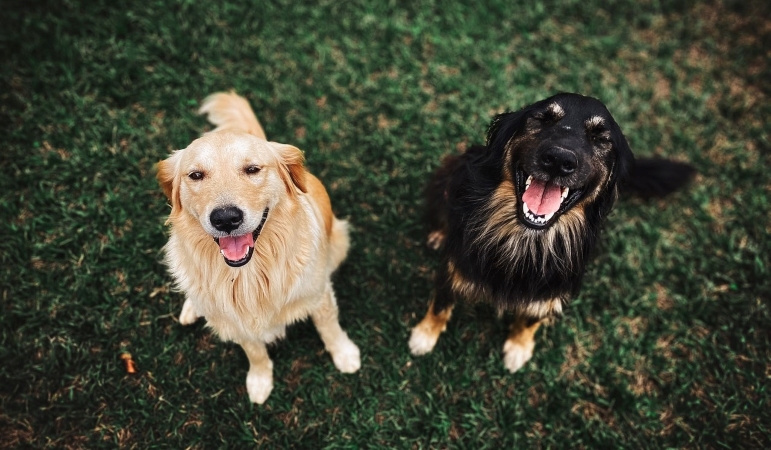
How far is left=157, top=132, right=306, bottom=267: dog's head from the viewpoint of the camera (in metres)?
2.29

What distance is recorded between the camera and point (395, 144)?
4434 millimetres

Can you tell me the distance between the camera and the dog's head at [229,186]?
229cm

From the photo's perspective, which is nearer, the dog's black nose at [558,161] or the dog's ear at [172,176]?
the dog's black nose at [558,161]

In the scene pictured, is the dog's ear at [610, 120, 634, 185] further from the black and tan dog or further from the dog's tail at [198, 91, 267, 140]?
the dog's tail at [198, 91, 267, 140]

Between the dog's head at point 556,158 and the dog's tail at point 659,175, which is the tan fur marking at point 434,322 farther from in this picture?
the dog's tail at point 659,175

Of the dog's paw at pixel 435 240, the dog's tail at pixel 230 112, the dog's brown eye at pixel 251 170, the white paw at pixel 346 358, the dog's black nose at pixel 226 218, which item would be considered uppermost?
the dog's brown eye at pixel 251 170

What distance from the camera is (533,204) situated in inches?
104

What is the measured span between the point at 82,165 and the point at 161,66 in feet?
3.66

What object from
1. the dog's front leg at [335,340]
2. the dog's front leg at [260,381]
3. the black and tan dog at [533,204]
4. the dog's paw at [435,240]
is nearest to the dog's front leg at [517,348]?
the black and tan dog at [533,204]

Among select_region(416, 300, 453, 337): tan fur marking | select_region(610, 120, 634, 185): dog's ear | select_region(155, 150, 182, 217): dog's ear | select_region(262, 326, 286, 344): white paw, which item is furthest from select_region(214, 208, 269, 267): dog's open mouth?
select_region(610, 120, 634, 185): dog's ear

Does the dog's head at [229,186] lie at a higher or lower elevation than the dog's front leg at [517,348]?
higher

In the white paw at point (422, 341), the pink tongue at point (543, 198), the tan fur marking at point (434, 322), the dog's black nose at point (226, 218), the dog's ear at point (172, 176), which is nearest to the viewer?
the dog's black nose at point (226, 218)

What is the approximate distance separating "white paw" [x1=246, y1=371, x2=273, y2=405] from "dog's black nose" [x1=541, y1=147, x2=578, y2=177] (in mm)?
2296

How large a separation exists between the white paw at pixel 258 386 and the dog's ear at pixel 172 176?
4.57 feet
